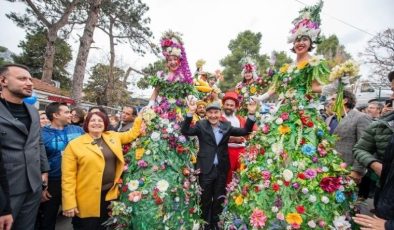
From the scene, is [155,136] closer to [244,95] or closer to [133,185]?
[133,185]

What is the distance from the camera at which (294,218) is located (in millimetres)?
2428

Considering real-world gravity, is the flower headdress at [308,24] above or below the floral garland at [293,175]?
above

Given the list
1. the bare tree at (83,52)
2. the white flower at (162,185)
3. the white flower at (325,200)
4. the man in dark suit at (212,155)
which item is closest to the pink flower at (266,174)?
the white flower at (325,200)

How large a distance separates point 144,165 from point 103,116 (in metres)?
0.79

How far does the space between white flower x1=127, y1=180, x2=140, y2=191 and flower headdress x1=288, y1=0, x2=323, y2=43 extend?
100 inches

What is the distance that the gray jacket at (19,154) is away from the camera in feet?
8.26

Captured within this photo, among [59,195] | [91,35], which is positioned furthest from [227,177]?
[91,35]

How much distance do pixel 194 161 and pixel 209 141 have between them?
35 cm

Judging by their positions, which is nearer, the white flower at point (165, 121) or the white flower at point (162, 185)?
the white flower at point (162, 185)

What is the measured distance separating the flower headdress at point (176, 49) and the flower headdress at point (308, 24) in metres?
1.41

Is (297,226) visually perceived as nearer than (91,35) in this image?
Yes

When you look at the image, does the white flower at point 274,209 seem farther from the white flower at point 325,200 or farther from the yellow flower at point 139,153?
the yellow flower at point 139,153

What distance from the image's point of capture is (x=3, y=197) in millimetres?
2246

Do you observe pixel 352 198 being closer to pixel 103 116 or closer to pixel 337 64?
pixel 337 64
